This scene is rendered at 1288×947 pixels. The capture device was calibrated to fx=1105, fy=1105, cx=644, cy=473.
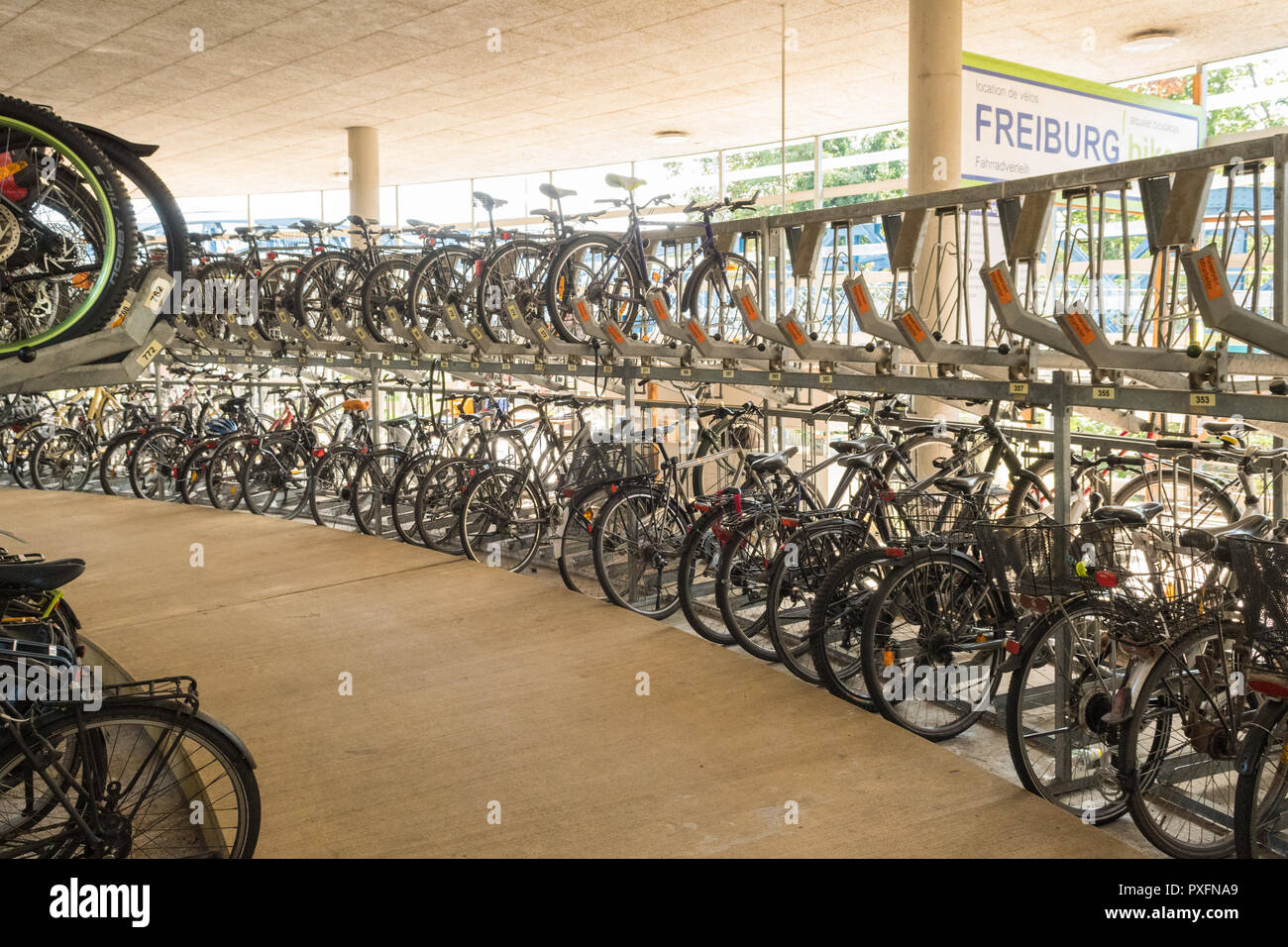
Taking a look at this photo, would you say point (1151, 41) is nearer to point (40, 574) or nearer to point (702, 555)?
point (702, 555)

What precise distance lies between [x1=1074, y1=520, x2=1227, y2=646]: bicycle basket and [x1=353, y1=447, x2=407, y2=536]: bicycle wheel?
14.8 feet

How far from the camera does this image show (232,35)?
7.89m

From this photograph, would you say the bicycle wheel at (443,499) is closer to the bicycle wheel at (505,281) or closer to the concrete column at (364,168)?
the bicycle wheel at (505,281)

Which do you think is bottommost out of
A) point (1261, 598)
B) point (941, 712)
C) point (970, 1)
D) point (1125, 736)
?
point (941, 712)

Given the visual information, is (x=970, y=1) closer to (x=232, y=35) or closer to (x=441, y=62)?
(x=441, y=62)

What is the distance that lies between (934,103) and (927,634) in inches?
173

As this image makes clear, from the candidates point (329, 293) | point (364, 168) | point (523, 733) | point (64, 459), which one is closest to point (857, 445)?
point (523, 733)

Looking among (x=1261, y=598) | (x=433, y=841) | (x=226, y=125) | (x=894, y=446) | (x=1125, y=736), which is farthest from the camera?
(x=226, y=125)

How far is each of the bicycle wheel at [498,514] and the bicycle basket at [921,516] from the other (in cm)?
228

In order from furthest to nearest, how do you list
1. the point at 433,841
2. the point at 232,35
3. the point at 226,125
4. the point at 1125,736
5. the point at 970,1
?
the point at 226,125
the point at 232,35
the point at 970,1
the point at 1125,736
the point at 433,841

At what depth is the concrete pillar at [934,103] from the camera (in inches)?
265

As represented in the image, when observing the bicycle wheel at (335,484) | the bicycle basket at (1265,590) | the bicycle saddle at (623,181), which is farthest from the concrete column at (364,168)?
the bicycle basket at (1265,590)

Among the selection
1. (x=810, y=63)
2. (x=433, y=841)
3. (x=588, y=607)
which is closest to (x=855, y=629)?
(x=588, y=607)

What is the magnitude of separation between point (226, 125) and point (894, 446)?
9.30 meters
